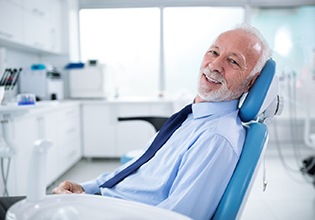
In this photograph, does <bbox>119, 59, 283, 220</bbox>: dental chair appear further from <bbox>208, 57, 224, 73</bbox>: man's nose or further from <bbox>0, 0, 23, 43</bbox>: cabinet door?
<bbox>0, 0, 23, 43</bbox>: cabinet door

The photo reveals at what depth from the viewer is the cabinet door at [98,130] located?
10.7 ft

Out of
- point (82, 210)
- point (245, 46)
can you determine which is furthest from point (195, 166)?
point (245, 46)

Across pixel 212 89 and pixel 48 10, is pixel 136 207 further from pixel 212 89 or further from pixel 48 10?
pixel 48 10

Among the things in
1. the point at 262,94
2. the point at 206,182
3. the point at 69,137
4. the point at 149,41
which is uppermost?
the point at 149,41

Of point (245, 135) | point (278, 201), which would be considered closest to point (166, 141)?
point (245, 135)

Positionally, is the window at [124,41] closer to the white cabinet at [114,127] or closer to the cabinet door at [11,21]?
the white cabinet at [114,127]

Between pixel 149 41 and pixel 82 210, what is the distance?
3.48m

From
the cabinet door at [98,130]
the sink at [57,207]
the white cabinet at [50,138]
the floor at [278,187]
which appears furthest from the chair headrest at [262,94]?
the cabinet door at [98,130]

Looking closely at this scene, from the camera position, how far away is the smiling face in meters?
1.03

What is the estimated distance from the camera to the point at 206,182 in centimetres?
82

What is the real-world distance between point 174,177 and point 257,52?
573mm

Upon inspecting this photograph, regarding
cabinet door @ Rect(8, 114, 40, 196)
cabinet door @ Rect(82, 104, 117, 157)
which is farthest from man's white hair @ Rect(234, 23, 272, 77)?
cabinet door @ Rect(82, 104, 117, 157)

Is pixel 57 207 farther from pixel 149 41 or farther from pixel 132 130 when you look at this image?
pixel 149 41

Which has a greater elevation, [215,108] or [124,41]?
[124,41]
